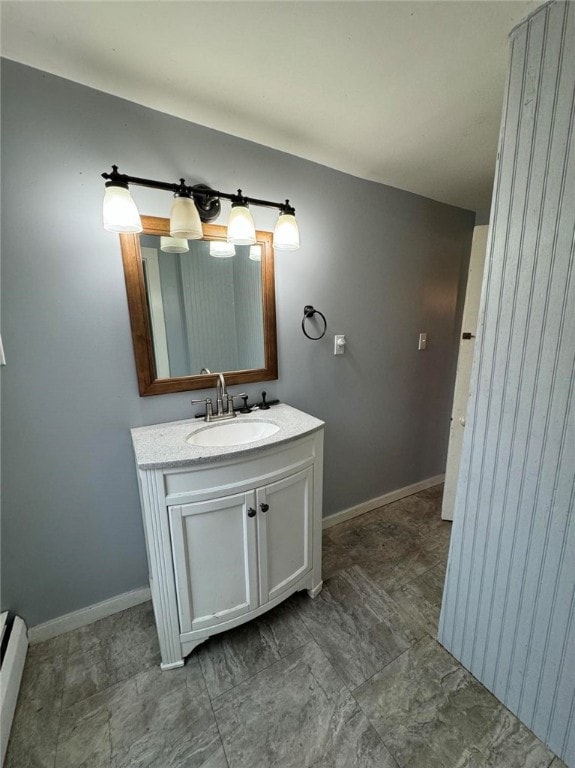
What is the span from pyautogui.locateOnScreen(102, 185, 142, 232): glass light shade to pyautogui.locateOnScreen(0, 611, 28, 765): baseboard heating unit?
1585 millimetres

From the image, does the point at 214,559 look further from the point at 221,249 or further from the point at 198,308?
the point at 221,249

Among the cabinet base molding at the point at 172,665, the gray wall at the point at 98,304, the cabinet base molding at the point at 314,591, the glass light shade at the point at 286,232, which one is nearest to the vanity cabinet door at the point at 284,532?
the cabinet base molding at the point at 314,591

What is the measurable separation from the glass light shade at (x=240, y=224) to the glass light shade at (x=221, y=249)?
16 centimetres

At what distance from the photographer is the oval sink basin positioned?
143 centimetres

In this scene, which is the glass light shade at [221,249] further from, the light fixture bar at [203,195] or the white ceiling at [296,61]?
the white ceiling at [296,61]

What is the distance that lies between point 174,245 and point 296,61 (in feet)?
2.58

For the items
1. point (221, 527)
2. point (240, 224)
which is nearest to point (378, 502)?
point (221, 527)

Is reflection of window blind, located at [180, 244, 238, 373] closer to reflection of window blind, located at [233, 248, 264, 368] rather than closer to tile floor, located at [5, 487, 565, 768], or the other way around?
reflection of window blind, located at [233, 248, 264, 368]

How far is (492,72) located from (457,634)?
2161 mm

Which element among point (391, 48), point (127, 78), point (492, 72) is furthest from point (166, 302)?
point (492, 72)

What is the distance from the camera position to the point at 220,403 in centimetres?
151

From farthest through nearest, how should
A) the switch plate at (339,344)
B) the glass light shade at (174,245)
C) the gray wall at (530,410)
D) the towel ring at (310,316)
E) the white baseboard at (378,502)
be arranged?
the white baseboard at (378,502), the switch plate at (339,344), the towel ring at (310,316), the glass light shade at (174,245), the gray wall at (530,410)

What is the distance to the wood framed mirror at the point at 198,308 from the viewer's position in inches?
51.8

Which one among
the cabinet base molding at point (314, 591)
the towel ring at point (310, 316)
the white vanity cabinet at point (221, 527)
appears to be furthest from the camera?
the towel ring at point (310, 316)
